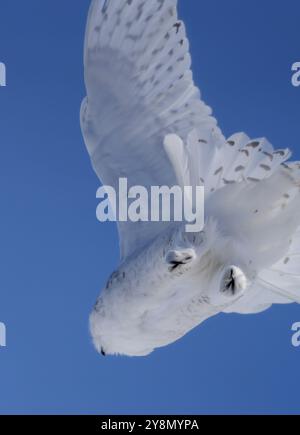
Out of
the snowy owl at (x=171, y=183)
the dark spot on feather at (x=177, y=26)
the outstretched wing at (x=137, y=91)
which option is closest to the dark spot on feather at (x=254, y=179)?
the snowy owl at (x=171, y=183)

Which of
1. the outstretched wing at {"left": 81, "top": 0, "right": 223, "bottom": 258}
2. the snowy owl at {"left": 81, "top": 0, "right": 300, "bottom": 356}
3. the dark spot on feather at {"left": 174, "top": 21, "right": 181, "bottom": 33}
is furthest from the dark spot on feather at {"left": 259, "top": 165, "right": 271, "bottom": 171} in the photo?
the dark spot on feather at {"left": 174, "top": 21, "right": 181, "bottom": 33}

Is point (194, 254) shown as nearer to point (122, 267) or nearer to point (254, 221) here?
point (254, 221)

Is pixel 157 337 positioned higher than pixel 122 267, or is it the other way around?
pixel 122 267

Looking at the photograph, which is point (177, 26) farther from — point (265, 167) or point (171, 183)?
point (265, 167)

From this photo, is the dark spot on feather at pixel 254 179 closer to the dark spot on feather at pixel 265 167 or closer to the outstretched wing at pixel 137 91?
the dark spot on feather at pixel 265 167

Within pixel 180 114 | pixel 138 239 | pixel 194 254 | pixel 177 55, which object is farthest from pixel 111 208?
pixel 194 254

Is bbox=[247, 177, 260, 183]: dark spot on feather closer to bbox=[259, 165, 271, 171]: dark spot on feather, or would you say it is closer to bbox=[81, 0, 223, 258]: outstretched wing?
bbox=[259, 165, 271, 171]: dark spot on feather

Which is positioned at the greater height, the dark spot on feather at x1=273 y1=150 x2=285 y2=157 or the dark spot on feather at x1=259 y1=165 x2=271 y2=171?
the dark spot on feather at x1=273 y1=150 x2=285 y2=157

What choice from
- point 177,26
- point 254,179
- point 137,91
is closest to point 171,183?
point 137,91
